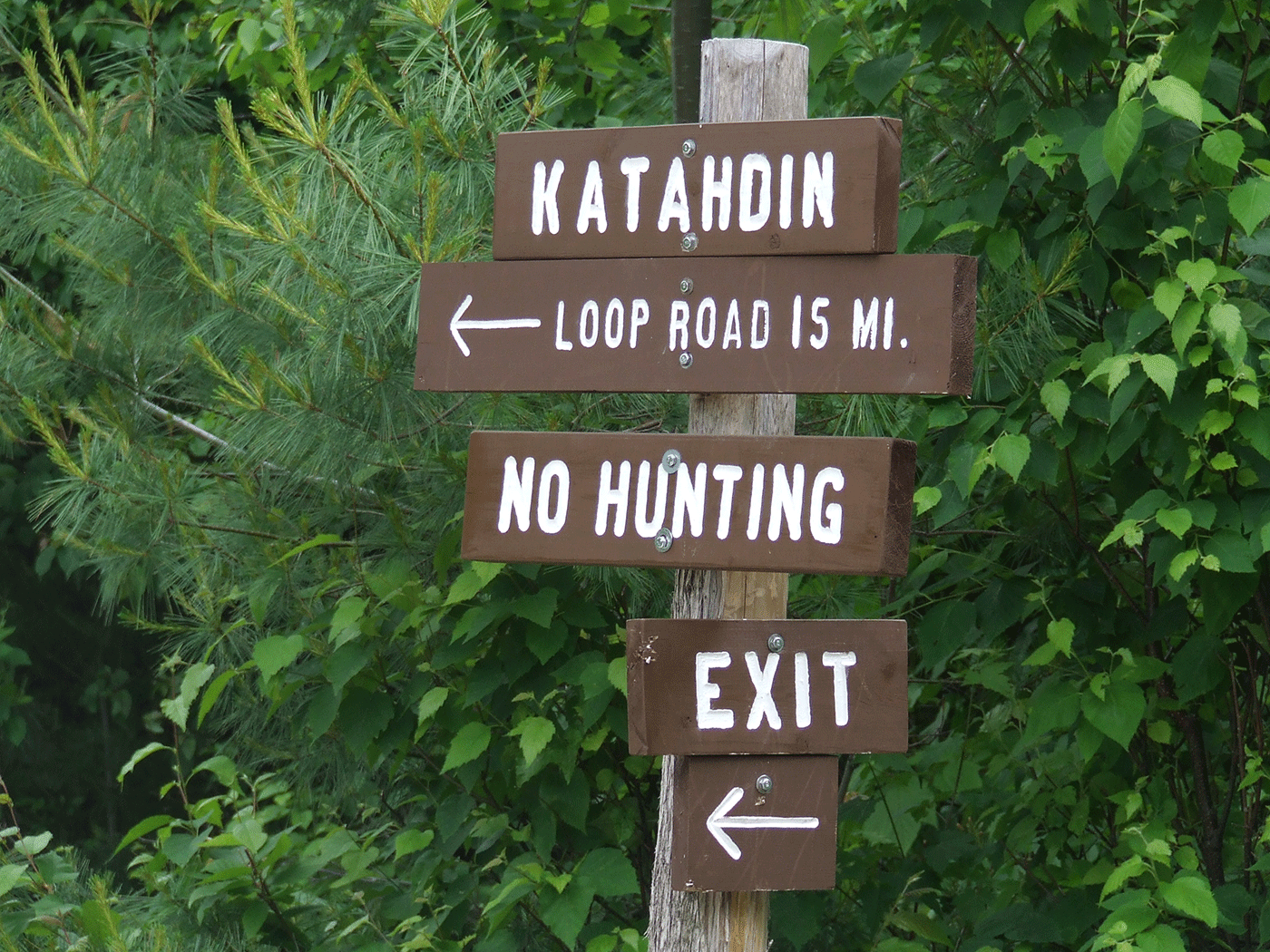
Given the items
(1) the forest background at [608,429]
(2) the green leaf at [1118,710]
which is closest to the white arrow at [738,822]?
(1) the forest background at [608,429]

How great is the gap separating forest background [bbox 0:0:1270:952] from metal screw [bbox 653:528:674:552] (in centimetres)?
83

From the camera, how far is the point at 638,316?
6.31ft

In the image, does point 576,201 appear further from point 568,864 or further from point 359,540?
point 568,864

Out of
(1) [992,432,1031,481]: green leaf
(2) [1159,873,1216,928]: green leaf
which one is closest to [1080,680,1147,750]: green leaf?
(2) [1159,873,1216,928]: green leaf

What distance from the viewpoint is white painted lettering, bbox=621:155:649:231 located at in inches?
76.4

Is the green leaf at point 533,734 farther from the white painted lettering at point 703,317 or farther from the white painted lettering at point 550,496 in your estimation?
the white painted lettering at point 703,317

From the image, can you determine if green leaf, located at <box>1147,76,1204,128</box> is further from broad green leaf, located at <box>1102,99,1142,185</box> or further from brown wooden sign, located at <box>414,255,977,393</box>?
brown wooden sign, located at <box>414,255,977,393</box>

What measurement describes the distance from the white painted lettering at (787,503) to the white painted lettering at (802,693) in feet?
0.57

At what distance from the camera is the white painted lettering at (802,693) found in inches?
73.4

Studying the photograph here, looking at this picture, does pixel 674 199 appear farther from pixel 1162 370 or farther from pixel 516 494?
pixel 1162 370

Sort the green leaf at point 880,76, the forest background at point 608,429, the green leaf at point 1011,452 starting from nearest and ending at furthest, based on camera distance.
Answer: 1. the green leaf at point 1011,452
2. the forest background at point 608,429
3. the green leaf at point 880,76

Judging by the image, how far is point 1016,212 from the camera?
2.88m

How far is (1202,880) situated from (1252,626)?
25.9 inches

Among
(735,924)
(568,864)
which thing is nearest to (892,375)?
(735,924)
